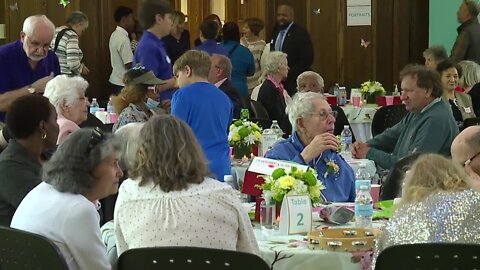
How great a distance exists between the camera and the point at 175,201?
11.1 feet

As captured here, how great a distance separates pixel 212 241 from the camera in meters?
3.37

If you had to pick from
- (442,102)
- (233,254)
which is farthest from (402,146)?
(233,254)

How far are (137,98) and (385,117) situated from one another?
2.88m

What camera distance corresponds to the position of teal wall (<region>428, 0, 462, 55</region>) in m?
12.2

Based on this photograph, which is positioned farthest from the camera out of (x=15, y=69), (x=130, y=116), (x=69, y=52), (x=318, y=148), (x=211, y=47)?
(x=69, y=52)

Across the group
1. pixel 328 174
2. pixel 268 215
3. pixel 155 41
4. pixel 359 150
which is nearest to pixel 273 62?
pixel 155 41

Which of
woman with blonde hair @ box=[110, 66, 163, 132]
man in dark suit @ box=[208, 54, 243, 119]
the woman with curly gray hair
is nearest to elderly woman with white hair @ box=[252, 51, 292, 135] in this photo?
man in dark suit @ box=[208, 54, 243, 119]

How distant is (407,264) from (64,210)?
124 cm

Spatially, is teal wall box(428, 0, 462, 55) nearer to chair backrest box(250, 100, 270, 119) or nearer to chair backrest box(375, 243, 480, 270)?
chair backrest box(250, 100, 270, 119)

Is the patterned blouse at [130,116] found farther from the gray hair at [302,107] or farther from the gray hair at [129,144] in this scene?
the gray hair at [129,144]

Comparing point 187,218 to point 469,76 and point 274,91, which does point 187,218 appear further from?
point 469,76

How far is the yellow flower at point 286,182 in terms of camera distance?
395cm

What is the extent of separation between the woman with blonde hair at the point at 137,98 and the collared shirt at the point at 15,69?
615 millimetres

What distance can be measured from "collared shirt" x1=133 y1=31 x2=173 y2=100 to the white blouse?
4127 mm
